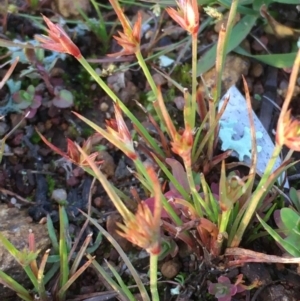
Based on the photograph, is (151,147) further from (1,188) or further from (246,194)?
(1,188)

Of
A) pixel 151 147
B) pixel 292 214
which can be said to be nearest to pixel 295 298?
pixel 292 214

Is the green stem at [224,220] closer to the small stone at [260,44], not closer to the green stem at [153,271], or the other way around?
the green stem at [153,271]

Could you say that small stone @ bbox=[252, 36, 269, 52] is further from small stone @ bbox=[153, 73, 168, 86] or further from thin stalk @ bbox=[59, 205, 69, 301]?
thin stalk @ bbox=[59, 205, 69, 301]

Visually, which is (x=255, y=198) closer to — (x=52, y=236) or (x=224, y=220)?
(x=224, y=220)

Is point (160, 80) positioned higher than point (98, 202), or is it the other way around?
point (160, 80)

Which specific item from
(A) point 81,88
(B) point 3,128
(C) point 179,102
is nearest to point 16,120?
(B) point 3,128

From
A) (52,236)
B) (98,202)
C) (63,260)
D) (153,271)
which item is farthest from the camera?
(98,202)

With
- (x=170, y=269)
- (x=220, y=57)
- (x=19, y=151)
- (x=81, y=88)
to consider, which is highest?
(x=220, y=57)
